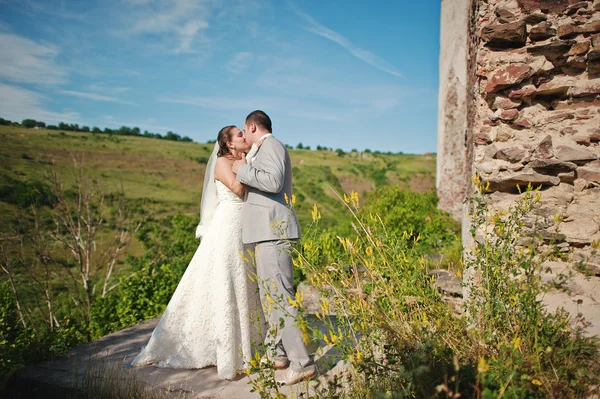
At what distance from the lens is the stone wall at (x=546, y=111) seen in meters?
3.31

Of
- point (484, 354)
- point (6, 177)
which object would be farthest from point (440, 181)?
point (6, 177)

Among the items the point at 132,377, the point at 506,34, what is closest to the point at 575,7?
the point at 506,34

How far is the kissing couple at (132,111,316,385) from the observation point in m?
3.36

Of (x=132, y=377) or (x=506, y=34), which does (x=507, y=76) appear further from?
(x=132, y=377)

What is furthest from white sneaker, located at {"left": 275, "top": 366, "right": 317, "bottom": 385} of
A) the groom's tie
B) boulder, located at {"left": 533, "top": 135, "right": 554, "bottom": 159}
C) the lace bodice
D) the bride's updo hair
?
boulder, located at {"left": 533, "top": 135, "right": 554, "bottom": 159}

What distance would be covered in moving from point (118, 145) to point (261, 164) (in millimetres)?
19384

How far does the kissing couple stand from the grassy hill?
10.3 metres

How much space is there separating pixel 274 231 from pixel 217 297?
1.01 metres

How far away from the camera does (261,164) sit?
3412 mm

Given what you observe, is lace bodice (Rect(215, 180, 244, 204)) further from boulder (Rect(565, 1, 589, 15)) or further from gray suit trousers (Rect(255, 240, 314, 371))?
boulder (Rect(565, 1, 589, 15))

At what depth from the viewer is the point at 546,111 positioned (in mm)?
→ 3514

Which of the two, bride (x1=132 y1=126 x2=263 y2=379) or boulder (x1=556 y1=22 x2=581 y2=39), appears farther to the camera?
bride (x1=132 y1=126 x2=263 y2=379)

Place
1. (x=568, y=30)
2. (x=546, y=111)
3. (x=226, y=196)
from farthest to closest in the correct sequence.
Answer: (x=226, y=196) → (x=546, y=111) → (x=568, y=30)

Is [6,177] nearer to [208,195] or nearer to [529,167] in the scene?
[208,195]
